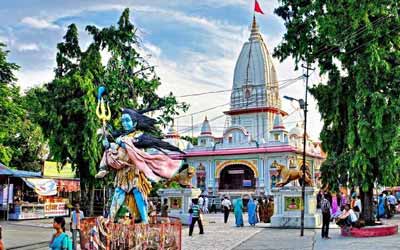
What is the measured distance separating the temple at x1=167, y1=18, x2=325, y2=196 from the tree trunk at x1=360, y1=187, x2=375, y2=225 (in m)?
19.4

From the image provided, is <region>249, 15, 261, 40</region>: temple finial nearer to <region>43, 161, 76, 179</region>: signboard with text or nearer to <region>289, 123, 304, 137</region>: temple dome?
<region>289, 123, 304, 137</region>: temple dome

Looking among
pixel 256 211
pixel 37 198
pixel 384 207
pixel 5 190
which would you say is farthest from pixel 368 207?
pixel 37 198

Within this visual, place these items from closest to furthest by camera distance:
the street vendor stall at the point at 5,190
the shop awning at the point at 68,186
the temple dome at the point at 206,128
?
the street vendor stall at the point at 5,190 → the shop awning at the point at 68,186 → the temple dome at the point at 206,128

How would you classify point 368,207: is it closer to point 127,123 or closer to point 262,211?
point 262,211

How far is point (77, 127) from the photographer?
22.6m

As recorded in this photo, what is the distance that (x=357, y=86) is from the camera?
1736 cm

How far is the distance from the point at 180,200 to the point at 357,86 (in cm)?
1145

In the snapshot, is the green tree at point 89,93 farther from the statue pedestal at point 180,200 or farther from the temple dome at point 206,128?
the temple dome at point 206,128

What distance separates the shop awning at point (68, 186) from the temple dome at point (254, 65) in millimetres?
23189

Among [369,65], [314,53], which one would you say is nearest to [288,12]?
[314,53]

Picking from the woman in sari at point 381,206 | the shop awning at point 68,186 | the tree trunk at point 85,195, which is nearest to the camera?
the tree trunk at point 85,195

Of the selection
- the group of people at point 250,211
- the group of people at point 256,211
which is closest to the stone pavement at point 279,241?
the group of people at point 250,211

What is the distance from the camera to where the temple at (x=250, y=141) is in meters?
42.4

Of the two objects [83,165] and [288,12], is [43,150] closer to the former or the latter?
[83,165]
